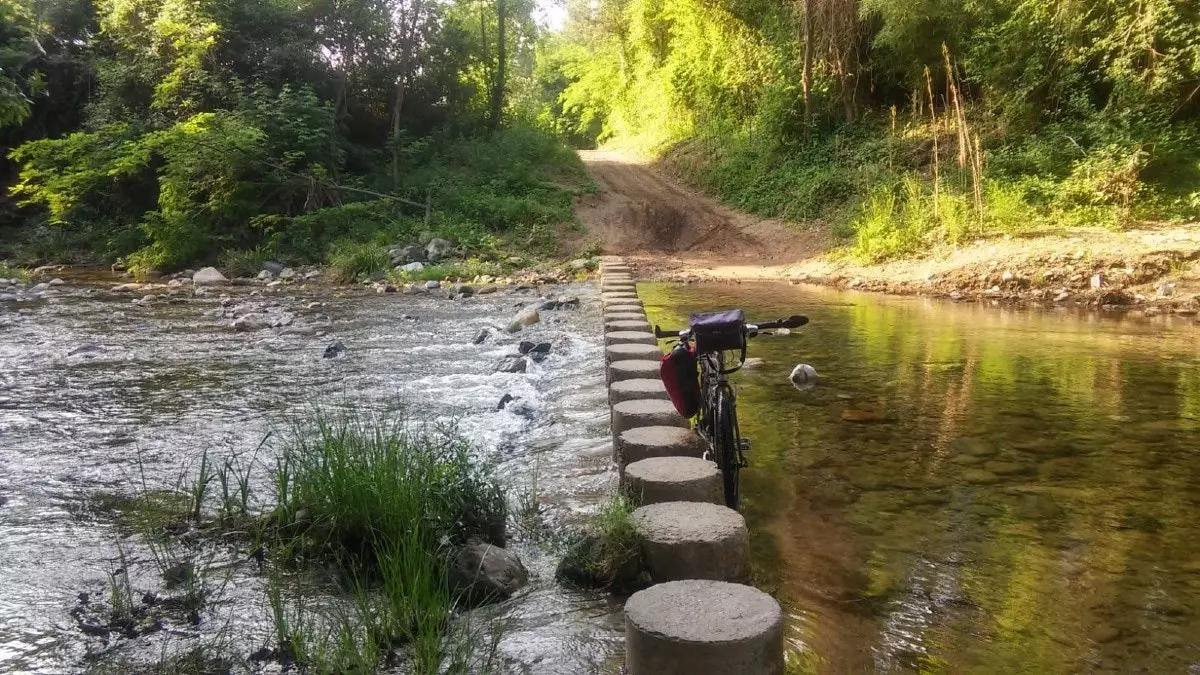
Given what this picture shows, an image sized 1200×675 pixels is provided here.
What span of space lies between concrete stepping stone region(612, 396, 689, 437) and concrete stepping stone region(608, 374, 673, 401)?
267 millimetres

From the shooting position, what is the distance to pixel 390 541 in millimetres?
3420

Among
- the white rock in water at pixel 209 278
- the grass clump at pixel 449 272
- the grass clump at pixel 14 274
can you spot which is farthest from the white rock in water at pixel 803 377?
the grass clump at pixel 14 274

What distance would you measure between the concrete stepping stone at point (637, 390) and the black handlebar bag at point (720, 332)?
987 millimetres

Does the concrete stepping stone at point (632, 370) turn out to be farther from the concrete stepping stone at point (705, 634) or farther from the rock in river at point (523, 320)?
the rock in river at point (523, 320)

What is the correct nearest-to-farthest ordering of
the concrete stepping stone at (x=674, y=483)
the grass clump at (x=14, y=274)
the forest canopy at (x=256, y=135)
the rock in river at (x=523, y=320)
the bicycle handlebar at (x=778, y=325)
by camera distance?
the concrete stepping stone at (x=674, y=483) < the bicycle handlebar at (x=778, y=325) < the rock in river at (x=523, y=320) < the grass clump at (x=14, y=274) < the forest canopy at (x=256, y=135)

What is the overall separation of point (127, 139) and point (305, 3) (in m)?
6.46

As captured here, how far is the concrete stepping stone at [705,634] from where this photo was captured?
241cm

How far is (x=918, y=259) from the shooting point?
48.9 feet

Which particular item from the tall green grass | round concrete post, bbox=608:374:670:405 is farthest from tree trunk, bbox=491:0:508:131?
the tall green grass

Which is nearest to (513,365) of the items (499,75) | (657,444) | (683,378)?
(683,378)

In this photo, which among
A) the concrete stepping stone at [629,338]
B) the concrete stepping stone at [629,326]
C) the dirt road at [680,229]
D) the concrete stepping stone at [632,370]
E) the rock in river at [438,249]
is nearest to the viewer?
the concrete stepping stone at [632,370]

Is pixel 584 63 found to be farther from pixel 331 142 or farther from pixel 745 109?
pixel 331 142

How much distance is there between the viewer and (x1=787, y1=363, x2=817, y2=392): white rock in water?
7438 millimetres

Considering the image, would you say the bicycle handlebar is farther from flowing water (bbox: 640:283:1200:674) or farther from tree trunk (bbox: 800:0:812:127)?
tree trunk (bbox: 800:0:812:127)
